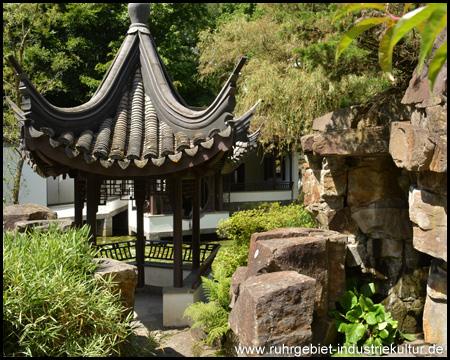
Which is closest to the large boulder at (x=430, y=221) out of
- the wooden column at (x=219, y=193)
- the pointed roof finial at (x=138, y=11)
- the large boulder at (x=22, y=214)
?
the pointed roof finial at (x=138, y=11)

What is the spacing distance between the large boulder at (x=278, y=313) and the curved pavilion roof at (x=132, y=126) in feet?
6.86

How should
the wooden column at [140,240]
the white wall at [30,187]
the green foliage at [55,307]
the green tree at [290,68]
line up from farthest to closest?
the white wall at [30,187]
the wooden column at [140,240]
the green tree at [290,68]
the green foliage at [55,307]

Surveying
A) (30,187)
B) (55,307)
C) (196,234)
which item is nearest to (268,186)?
(30,187)

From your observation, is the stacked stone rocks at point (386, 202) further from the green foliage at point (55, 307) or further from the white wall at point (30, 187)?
the white wall at point (30, 187)

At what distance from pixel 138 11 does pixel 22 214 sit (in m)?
4.54

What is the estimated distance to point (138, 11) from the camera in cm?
702

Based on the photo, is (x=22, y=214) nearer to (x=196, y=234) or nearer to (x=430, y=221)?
(x=196, y=234)

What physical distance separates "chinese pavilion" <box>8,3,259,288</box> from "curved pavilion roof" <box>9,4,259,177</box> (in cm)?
1

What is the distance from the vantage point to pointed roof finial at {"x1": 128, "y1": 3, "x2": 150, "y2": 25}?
693 centimetres

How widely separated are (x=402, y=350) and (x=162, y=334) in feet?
11.0

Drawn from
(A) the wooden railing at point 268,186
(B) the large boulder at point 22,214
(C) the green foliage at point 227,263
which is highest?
Result: (A) the wooden railing at point 268,186

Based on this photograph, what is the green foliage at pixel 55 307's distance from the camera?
131 inches

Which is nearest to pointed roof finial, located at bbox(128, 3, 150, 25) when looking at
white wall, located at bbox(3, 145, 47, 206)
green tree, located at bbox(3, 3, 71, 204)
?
green tree, located at bbox(3, 3, 71, 204)

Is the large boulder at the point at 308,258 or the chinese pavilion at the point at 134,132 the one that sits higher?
the chinese pavilion at the point at 134,132
